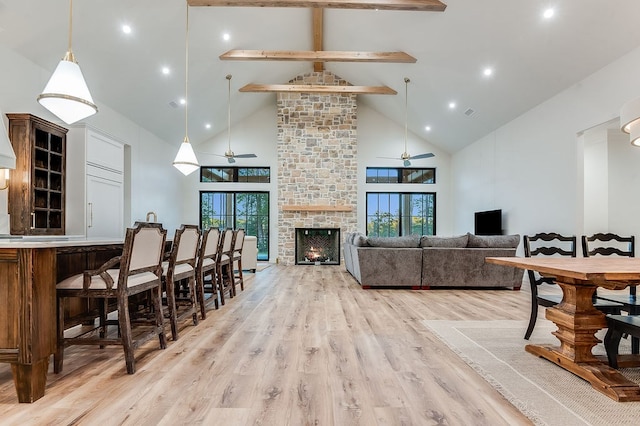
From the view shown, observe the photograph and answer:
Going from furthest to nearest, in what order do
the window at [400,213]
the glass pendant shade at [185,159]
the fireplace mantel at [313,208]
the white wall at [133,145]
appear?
1. the window at [400,213]
2. the fireplace mantel at [313,208]
3. the glass pendant shade at [185,159]
4. the white wall at [133,145]

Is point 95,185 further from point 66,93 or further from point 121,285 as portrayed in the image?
point 121,285

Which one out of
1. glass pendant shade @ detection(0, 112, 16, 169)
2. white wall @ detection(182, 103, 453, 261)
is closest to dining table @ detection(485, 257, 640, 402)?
glass pendant shade @ detection(0, 112, 16, 169)

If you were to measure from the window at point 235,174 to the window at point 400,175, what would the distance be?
2943 millimetres

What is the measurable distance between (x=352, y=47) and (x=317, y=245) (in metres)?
4.83

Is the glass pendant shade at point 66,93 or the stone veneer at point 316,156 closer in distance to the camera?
the glass pendant shade at point 66,93

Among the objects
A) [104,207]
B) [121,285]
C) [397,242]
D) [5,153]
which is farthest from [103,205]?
[397,242]

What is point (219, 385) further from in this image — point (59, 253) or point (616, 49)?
point (616, 49)

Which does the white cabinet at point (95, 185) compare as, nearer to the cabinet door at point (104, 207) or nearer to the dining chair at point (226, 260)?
the cabinet door at point (104, 207)

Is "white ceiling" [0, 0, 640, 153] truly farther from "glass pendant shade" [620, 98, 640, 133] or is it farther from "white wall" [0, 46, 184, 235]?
"glass pendant shade" [620, 98, 640, 133]

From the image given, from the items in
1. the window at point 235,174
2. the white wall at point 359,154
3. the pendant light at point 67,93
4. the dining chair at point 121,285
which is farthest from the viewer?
the window at point 235,174

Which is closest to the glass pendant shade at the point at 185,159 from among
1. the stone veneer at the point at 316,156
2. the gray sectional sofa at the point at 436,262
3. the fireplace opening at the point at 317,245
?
the gray sectional sofa at the point at 436,262

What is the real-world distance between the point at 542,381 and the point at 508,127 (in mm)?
6309

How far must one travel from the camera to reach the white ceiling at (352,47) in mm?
4332

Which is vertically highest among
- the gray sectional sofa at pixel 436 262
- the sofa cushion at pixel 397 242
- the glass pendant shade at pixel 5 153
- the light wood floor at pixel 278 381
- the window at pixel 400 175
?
the window at pixel 400 175
